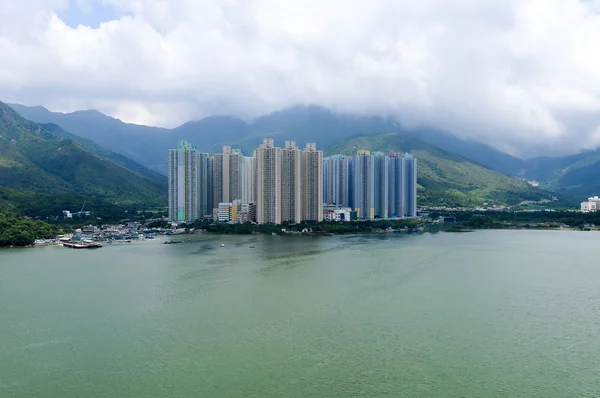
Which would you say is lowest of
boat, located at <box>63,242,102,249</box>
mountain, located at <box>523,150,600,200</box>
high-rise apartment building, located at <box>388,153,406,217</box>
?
boat, located at <box>63,242,102,249</box>

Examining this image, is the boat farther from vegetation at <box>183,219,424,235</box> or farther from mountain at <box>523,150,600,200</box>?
mountain at <box>523,150,600,200</box>

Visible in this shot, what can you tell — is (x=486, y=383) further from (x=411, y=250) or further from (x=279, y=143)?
(x=279, y=143)

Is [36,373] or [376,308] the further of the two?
[376,308]

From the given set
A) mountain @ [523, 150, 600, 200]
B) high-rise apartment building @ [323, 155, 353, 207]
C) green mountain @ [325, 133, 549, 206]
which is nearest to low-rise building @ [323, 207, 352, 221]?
high-rise apartment building @ [323, 155, 353, 207]

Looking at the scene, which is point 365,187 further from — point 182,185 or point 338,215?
point 182,185

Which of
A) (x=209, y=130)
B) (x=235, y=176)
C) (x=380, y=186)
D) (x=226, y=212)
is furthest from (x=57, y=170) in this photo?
(x=209, y=130)

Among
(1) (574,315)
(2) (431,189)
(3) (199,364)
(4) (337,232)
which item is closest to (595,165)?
(2) (431,189)
